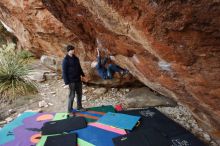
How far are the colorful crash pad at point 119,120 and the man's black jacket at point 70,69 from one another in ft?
3.79

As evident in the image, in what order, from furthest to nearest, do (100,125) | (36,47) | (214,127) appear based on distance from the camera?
(36,47), (100,125), (214,127)

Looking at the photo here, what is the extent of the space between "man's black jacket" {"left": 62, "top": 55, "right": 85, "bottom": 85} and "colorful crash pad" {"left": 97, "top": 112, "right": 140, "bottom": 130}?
115cm

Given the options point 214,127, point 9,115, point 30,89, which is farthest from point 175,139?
point 30,89

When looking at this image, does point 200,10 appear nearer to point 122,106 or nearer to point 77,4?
point 77,4

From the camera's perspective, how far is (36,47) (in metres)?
9.19

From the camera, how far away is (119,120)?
525 centimetres

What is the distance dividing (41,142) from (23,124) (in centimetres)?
105

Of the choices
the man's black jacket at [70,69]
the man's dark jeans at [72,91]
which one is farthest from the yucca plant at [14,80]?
the man's black jacket at [70,69]

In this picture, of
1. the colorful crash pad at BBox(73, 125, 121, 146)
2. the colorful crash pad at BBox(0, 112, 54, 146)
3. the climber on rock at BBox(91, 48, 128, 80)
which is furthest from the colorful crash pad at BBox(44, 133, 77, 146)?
the climber on rock at BBox(91, 48, 128, 80)

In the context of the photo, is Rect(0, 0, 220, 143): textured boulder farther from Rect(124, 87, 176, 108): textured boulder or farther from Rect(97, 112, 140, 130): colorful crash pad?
Rect(124, 87, 176, 108): textured boulder

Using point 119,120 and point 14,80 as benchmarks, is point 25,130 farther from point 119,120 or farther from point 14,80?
point 14,80

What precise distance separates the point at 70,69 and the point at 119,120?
5.29 feet

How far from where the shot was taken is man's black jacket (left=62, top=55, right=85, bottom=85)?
18.2ft

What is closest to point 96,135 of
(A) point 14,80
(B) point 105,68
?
(B) point 105,68
